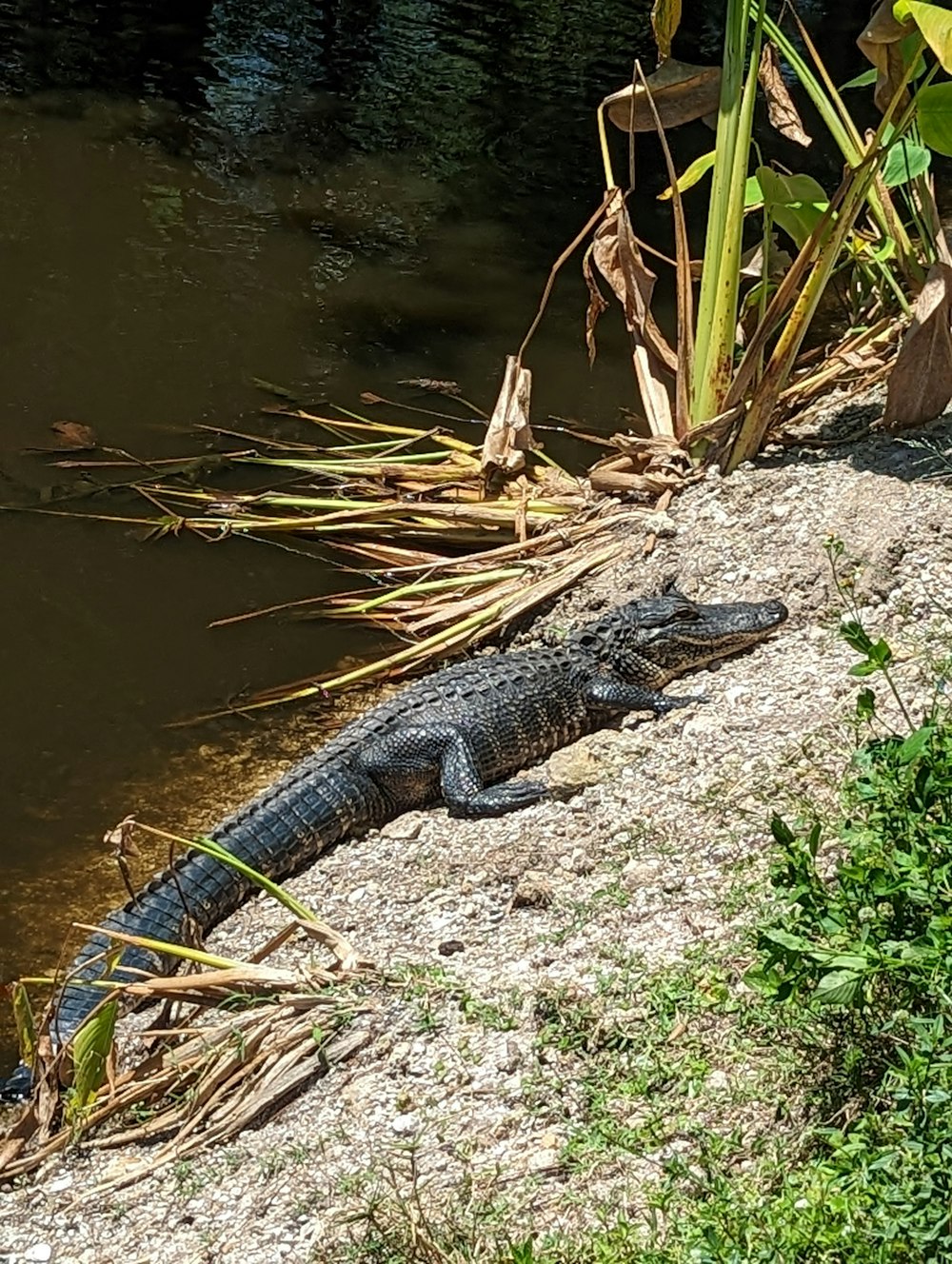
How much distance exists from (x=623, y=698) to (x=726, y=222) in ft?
6.88

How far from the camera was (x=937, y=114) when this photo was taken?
529 centimetres

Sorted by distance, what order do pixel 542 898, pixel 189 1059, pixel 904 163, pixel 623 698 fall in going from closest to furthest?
pixel 189 1059
pixel 542 898
pixel 623 698
pixel 904 163

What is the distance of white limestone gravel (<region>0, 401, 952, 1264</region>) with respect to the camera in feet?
10.8

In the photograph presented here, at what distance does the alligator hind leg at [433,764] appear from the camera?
5.29 metres

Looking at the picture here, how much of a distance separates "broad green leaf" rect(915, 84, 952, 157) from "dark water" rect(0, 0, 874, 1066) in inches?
122

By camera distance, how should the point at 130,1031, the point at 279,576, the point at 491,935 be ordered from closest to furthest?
the point at 491,935 → the point at 130,1031 → the point at 279,576

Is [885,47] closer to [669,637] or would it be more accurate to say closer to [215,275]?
[669,637]

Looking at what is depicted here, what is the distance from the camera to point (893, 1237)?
2.47m

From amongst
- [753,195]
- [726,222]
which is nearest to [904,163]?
[753,195]

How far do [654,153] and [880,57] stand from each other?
687 cm

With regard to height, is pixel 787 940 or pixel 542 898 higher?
pixel 787 940

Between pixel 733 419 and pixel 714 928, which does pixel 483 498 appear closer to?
pixel 733 419

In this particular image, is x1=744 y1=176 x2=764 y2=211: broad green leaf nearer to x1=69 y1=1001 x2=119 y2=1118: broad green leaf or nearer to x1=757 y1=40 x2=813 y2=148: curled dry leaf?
x1=757 y1=40 x2=813 y2=148: curled dry leaf

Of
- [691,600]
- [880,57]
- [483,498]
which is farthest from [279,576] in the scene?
[880,57]
